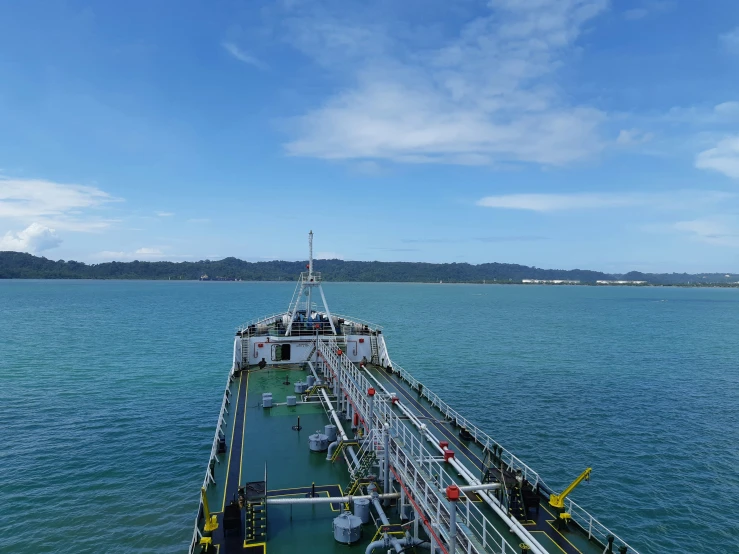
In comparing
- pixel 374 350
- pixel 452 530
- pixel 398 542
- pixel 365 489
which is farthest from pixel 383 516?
pixel 374 350

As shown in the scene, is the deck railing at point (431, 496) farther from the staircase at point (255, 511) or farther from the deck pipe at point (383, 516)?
the staircase at point (255, 511)

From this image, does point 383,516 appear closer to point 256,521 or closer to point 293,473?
point 256,521

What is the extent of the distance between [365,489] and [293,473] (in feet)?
13.9

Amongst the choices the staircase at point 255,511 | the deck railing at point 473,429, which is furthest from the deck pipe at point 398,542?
the deck railing at point 473,429

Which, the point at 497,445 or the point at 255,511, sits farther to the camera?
the point at 497,445

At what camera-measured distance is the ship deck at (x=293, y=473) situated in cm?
1523

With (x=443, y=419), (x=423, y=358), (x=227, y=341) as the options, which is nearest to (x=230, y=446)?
(x=443, y=419)

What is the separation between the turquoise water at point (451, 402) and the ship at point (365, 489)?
5520mm

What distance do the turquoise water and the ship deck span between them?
4822 millimetres

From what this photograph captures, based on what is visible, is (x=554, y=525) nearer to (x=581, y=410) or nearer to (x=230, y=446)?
(x=230, y=446)

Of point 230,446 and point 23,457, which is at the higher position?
point 230,446

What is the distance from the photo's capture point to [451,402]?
1752 inches

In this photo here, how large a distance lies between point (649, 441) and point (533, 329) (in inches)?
2823

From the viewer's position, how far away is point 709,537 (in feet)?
77.7
